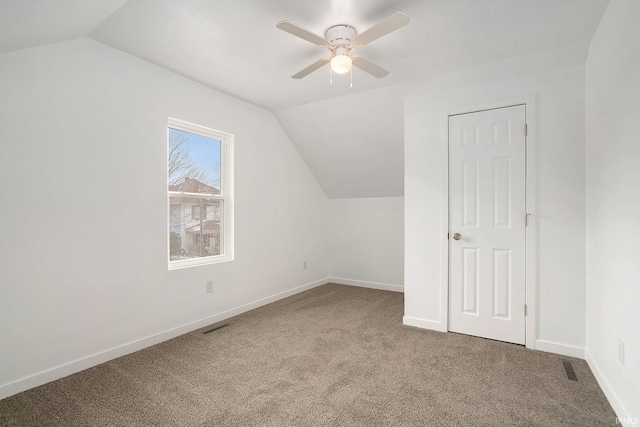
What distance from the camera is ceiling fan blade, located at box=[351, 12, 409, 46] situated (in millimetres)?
1858

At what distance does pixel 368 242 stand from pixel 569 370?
3.03 meters

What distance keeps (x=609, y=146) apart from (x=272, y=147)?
3464 millimetres

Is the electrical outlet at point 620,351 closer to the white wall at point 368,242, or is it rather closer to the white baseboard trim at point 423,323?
the white baseboard trim at point 423,323

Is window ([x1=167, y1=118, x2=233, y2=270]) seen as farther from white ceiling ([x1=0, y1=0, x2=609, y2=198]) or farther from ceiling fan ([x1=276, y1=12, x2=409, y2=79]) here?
ceiling fan ([x1=276, y1=12, x2=409, y2=79])

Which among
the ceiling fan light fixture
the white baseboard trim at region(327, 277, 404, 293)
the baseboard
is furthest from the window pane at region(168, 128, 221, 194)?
the baseboard

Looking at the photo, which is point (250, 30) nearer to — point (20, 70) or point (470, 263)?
point (20, 70)

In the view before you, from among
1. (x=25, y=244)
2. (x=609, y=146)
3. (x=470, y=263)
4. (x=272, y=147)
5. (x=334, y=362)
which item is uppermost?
(x=272, y=147)

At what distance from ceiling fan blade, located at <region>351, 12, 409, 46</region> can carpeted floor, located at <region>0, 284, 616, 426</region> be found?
2.30 meters

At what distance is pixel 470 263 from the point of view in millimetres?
3121

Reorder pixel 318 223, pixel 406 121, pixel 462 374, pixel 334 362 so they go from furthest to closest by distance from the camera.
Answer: pixel 318 223
pixel 406 121
pixel 334 362
pixel 462 374

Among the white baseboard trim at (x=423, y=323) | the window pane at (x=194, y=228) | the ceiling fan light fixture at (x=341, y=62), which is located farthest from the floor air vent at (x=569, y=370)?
the window pane at (x=194, y=228)

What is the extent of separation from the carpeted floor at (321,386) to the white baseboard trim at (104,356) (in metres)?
0.07

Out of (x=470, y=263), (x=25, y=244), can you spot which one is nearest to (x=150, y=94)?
(x=25, y=244)

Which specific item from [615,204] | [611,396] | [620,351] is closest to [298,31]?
[615,204]
